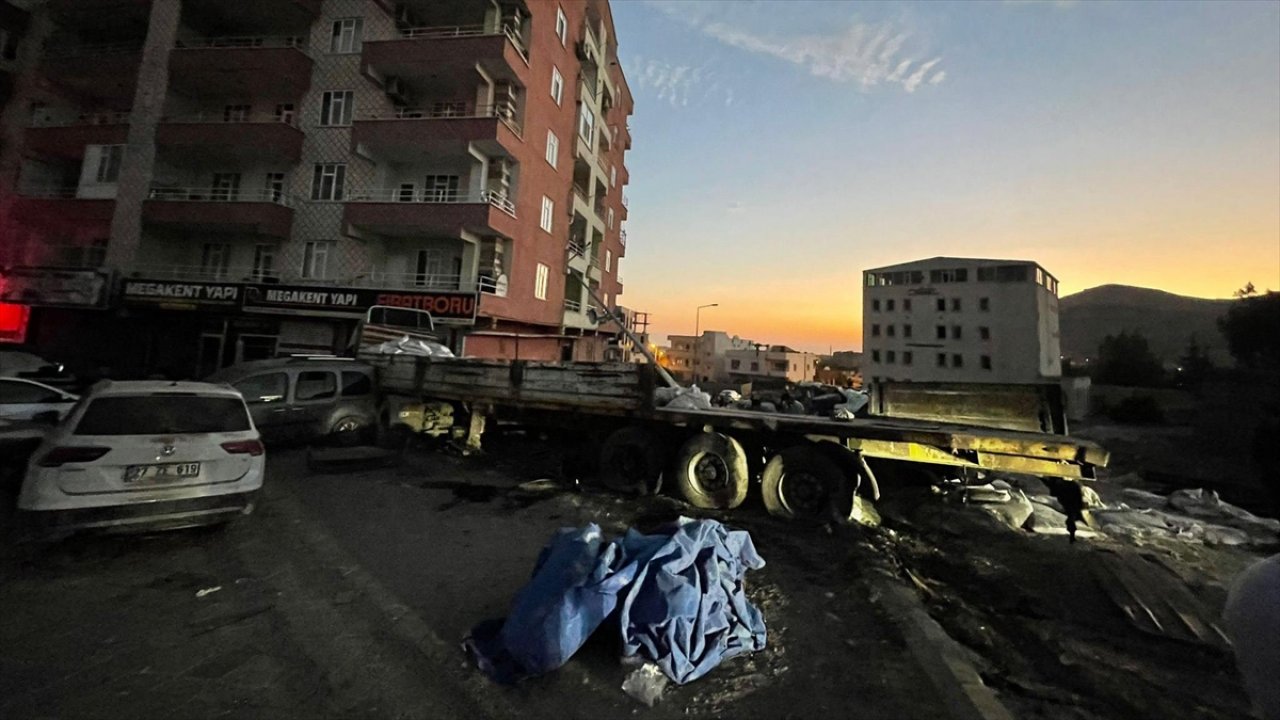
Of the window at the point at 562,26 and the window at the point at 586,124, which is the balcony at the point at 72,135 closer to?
the window at the point at 562,26

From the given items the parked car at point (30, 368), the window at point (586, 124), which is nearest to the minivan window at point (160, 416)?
the parked car at point (30, 368)

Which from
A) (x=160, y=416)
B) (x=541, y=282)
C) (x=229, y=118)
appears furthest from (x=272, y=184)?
(x=160, y=416)

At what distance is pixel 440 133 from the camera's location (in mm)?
17688

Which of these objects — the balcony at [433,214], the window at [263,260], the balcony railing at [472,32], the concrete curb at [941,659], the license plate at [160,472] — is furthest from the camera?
the window at [263,260]

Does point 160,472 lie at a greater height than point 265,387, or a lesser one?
lesser

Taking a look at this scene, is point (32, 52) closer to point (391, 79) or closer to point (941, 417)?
point (391, 79)

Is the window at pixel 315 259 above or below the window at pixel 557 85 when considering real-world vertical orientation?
below

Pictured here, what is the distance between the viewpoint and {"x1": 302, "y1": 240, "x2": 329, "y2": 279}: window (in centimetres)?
A: 1895

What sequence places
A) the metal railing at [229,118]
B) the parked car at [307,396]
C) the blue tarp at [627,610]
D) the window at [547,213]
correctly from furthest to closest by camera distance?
the window at [547,213], the metal railing at [229,118], the parked car at [307,396], the blue tarp at [627,610]

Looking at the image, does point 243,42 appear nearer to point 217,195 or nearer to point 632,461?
point 217,195

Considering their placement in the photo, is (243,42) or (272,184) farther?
(243,42)

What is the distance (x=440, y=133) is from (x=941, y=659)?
2026 cm

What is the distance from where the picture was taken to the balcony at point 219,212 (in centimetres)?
1888

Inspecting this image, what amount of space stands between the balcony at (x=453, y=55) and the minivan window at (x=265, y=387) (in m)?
14.5
